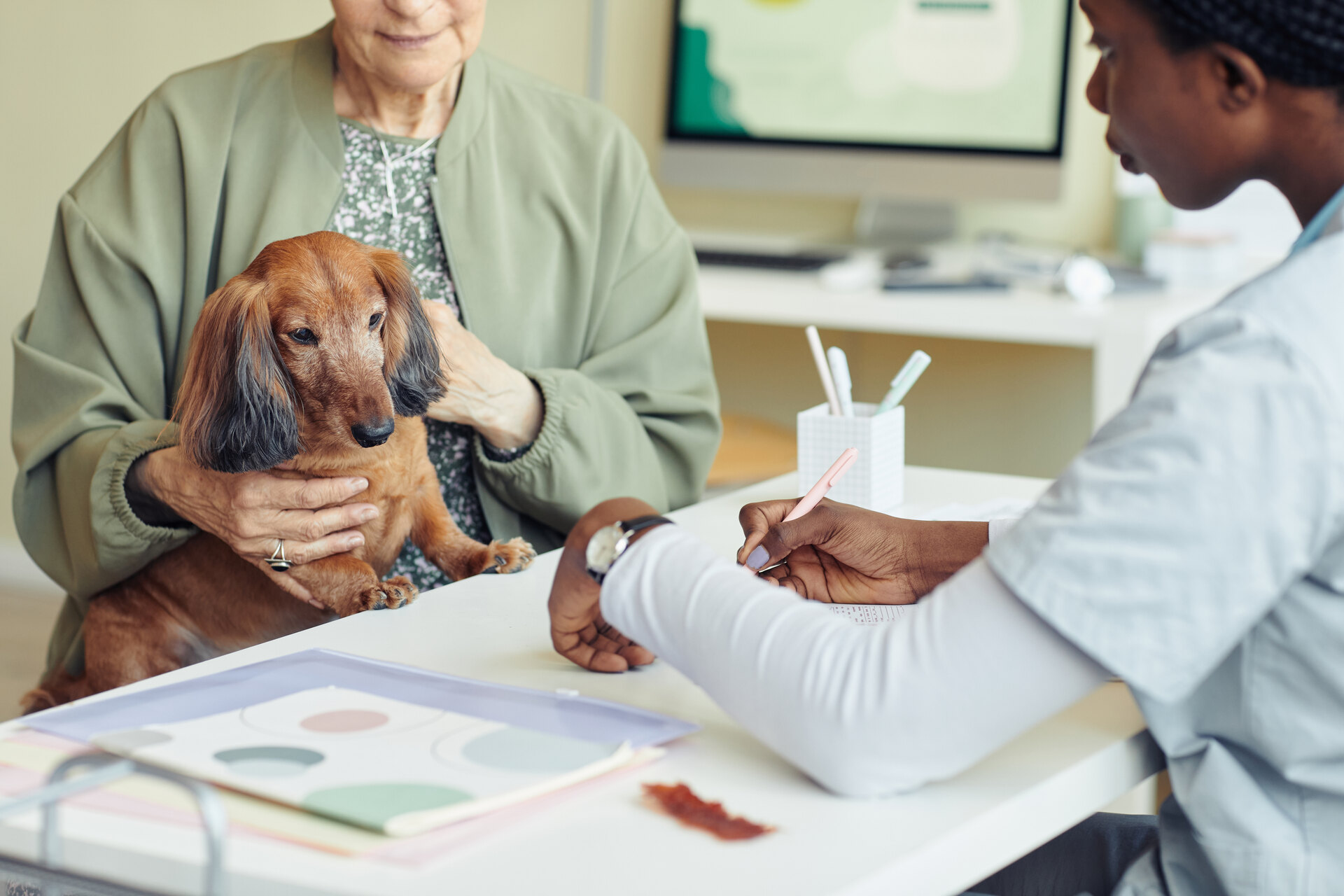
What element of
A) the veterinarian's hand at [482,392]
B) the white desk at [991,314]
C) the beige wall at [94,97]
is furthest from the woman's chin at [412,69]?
the beige wall at [94,97]

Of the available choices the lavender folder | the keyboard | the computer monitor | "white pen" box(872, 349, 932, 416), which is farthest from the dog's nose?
the computer monitor

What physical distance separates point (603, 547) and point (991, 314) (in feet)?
5.82

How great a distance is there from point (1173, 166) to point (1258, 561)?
0.83 feet

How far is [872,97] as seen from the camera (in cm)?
311

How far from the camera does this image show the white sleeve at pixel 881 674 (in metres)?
0.73

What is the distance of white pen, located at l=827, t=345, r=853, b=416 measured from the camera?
1448mm

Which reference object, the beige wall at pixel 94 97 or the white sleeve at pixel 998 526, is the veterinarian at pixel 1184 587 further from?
the beige wall at pixel 94 97

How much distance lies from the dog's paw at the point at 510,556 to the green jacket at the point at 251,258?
178 mm

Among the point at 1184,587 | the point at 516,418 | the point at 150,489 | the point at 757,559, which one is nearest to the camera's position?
the point at 1184,587

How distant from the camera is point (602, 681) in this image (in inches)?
37.7

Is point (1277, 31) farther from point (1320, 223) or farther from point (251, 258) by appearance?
point (251, 258)

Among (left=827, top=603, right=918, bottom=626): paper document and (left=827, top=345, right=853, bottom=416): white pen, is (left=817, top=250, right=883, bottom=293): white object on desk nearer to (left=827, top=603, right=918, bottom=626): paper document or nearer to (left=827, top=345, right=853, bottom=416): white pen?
(left=827, top=345, right=853, bottom=416): white pen

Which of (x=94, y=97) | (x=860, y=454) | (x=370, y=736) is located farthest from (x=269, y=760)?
(x=94, y=97)

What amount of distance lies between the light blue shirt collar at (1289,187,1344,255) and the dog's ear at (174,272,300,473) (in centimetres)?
80
